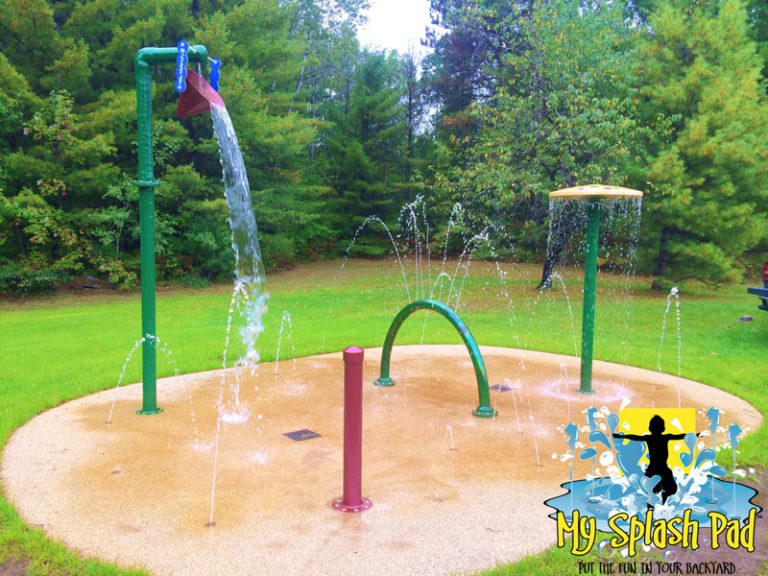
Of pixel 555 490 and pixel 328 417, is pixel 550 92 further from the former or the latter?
pixel 555 490

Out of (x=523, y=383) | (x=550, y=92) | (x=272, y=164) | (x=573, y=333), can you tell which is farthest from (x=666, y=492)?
(x=272, y=164)

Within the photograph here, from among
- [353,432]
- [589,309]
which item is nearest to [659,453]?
[353,432]

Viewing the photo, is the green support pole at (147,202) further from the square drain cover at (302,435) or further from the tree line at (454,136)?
the tree line at (454,136)

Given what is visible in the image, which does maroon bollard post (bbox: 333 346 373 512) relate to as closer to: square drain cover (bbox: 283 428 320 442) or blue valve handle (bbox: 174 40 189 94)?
square drain cover (bbox: 283 428 320 442)

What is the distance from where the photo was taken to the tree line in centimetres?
1295

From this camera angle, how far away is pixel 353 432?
3166 mm

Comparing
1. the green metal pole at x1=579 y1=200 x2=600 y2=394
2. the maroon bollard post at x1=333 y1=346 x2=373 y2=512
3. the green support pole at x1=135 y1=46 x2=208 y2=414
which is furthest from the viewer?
the green metal pole at x1=579 y1=200 x2=600 y2=394

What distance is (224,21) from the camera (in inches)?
677

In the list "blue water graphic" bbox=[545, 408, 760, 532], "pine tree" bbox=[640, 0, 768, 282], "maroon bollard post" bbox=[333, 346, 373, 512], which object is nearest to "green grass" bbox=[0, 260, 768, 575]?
"blue water graphic" bbox=[545, 408, 760, 532]

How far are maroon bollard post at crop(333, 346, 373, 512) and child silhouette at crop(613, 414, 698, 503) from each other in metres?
1.26

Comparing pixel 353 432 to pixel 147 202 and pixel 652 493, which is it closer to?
pixel 652 493

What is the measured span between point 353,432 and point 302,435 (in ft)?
4.43

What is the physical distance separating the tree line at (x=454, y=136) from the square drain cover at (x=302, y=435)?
28.7 feet

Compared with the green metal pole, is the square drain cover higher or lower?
lower
